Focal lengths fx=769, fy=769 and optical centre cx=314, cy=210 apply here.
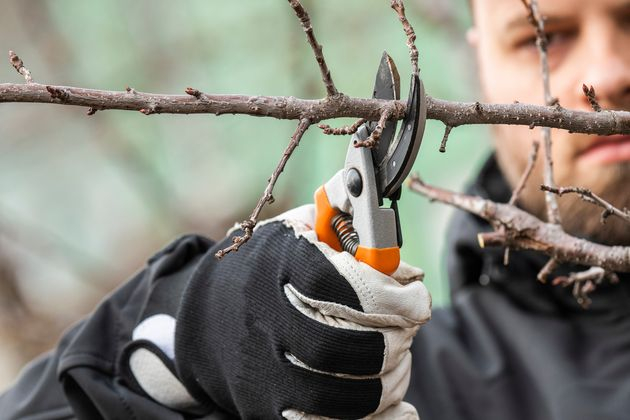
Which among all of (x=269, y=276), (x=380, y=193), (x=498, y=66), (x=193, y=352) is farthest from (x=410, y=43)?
(x=498, y=66)

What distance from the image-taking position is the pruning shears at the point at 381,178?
3.03ft

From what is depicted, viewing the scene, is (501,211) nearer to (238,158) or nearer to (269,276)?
(269,276)

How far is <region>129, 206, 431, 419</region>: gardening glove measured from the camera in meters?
1.03

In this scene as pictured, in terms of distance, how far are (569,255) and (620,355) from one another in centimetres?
71

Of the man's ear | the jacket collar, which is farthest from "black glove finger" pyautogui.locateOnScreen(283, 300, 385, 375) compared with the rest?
the man's ear

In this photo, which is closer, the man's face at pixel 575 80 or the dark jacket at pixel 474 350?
the dark jacket at pixel 474 350

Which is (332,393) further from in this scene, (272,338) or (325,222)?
(325,222)

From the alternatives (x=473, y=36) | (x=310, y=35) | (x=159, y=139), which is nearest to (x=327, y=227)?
(x=310, y=35)

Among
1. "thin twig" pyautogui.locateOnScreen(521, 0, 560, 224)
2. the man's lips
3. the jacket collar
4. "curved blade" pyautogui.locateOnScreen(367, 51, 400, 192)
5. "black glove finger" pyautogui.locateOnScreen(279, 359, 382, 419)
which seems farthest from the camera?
the jacket collar

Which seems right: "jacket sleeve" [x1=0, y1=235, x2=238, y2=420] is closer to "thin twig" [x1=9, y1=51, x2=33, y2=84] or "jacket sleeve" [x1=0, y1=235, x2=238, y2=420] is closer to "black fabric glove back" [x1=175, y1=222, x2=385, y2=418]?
"black fabric glove back" [x1=175, y1=222, x2=385, y2=418]

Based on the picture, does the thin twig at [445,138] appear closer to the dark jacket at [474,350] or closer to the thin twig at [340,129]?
the thin twig at [340,129]

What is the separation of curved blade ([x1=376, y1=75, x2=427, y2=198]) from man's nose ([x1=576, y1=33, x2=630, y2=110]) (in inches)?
29.2

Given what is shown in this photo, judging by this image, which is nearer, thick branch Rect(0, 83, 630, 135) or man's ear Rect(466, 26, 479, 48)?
thick branch Rect(0, 83, 630, 135)

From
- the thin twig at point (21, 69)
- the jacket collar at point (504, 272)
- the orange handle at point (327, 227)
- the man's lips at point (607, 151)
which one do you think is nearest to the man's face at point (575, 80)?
the man's lips at point (607, 151)
